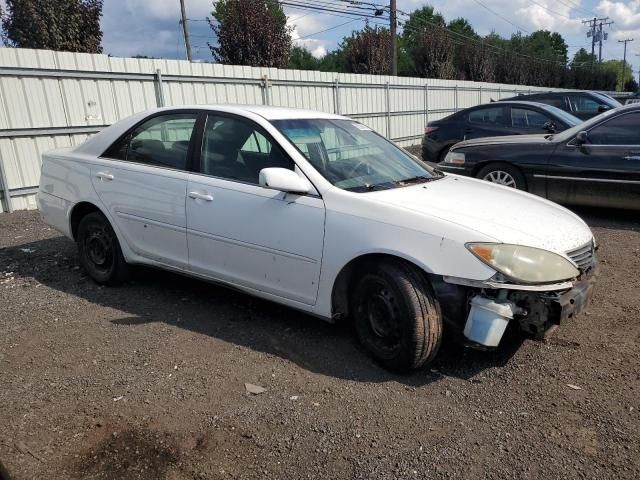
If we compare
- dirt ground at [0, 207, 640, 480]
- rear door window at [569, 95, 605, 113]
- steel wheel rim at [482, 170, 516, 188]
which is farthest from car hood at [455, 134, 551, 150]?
rear door window at [569, 95, 605, 113]

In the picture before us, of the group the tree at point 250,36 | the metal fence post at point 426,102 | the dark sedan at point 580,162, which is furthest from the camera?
the metal fence post at point 426,102

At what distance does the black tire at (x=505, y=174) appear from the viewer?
724 centimetres

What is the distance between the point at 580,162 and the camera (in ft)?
22.1

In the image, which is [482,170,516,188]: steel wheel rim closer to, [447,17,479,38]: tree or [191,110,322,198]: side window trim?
[191,110,322,198]: side window trim

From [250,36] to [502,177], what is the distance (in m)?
12.8

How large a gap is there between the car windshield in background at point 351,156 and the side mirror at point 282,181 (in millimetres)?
227

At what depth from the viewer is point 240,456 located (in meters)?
2.51

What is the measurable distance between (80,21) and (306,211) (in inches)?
548

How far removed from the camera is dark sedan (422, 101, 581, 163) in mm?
9367

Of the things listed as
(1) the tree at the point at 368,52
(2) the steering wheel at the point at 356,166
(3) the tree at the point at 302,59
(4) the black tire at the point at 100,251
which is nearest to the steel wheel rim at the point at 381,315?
(2) the steering wheel at the point at 356,166

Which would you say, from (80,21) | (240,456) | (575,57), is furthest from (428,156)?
(575,57)

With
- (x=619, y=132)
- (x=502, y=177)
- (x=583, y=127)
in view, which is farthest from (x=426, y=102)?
(x=619, y=132)

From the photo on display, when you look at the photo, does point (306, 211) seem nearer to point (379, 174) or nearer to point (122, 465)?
point (379, 174)

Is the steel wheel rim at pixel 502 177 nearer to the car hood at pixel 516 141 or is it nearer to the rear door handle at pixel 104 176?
the car hood at pixel 516 141
